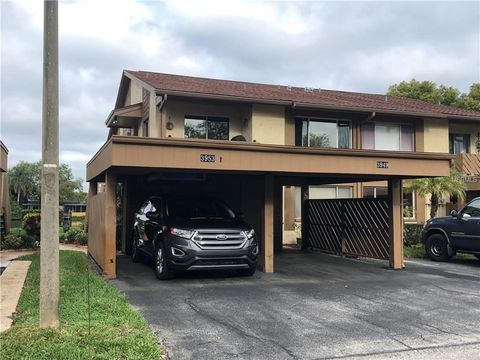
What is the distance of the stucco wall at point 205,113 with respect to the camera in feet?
56.5

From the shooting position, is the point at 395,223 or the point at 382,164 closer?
the point at 382,164

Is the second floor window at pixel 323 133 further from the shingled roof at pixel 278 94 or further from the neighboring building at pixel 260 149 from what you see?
the shingled roof at pixel 278 94

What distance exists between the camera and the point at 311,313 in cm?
789

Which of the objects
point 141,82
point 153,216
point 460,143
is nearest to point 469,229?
point 153,216

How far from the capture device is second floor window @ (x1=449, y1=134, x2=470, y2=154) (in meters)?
23.9

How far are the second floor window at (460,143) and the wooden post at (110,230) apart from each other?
18.0m

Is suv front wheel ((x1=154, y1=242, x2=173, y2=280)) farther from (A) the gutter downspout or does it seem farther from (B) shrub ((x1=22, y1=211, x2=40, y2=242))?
(B) shrub ((x1=22, y1=211, x2=40, y2=242))

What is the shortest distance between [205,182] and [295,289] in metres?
7.19

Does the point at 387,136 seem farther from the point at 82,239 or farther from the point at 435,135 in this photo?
the point at 82,239

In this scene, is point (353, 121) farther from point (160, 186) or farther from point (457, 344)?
point (457, 344)

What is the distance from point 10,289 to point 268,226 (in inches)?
225

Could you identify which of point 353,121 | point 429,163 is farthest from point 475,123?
point 429,163

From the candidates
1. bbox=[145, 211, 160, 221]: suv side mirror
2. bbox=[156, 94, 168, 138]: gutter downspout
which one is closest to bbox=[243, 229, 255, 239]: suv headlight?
bbox=[145, 211, 160, 221]: suv side mirror

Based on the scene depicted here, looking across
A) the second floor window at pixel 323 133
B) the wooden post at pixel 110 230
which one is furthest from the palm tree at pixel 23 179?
the wooden post at pixel 110 230
